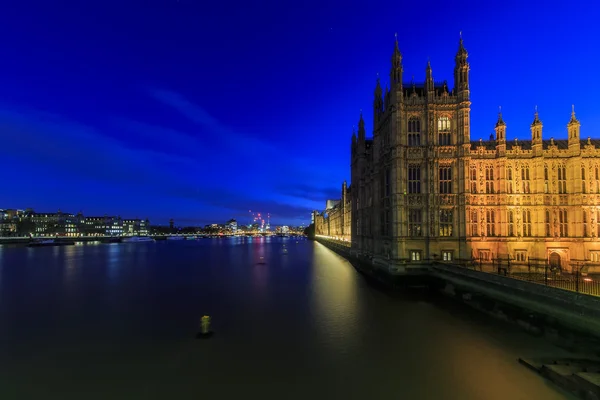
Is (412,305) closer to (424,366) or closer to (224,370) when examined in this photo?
(424,366)

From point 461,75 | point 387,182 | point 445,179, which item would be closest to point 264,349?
point 387,182

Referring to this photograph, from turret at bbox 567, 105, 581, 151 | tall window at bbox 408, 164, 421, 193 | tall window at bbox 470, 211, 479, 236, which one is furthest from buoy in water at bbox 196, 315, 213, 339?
turret at bbox 567, 105, 581, 151

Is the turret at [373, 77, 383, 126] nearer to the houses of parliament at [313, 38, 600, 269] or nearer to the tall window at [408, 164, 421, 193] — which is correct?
the houses of parliament at [313, 38, 600, 269]

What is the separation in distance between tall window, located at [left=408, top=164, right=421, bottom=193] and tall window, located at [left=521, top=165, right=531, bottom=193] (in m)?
13.8

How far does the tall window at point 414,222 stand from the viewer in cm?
4603

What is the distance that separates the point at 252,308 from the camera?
125ft

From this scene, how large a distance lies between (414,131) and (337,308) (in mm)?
26593

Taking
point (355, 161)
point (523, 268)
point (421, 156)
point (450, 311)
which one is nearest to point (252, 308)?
point (450, 311)

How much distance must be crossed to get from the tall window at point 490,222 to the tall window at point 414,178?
32.4 feet

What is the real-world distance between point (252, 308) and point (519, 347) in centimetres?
2558

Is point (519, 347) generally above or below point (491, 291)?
below

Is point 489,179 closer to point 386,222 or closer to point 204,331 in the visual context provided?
point 386,222

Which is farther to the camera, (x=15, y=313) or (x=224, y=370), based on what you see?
(x=15, y=313)

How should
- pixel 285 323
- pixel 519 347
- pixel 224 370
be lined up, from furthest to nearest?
pixel 285 323 < pixel 519 347 < pixel 224 370
